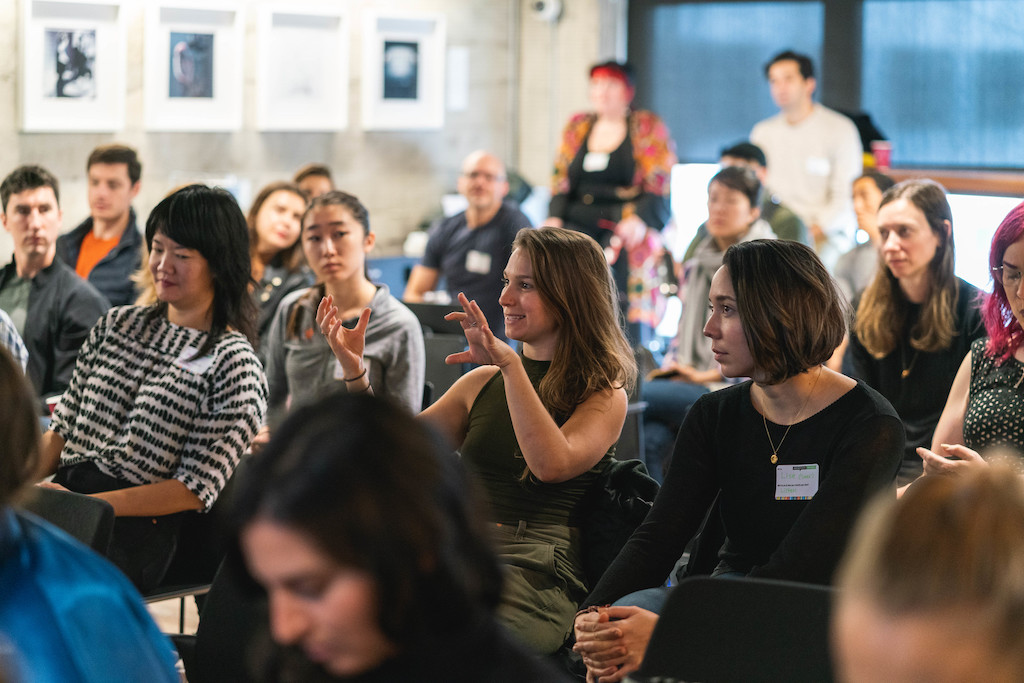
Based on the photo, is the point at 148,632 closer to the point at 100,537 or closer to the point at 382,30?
the point at 100,537

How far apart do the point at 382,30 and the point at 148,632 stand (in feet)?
21.6

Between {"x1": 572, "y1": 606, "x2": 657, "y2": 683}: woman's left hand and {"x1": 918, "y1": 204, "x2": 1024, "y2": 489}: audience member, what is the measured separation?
939 mm

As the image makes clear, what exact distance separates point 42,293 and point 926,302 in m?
3.02

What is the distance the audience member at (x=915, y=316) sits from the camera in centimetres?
330

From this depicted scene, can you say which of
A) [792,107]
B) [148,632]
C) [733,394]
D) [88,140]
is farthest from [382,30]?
[148,632]

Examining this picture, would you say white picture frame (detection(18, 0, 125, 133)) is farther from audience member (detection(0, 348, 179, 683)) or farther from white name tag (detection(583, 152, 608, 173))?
audience member (detection(0, 348, 179, 683))

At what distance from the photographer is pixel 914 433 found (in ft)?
10.9

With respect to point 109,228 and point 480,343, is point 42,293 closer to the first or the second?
point 109,228

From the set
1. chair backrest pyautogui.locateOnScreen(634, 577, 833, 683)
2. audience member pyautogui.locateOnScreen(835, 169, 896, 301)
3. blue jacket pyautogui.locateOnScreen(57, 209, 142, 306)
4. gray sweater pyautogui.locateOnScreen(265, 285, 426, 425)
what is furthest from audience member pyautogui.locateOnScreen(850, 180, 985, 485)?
blue jacket pyautogui.locateOnScreen(57, 209, 142, 306)

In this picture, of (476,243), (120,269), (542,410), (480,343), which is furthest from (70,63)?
(542,410)

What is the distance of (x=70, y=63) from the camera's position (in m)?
6.00

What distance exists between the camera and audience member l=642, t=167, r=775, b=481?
15.0 ft

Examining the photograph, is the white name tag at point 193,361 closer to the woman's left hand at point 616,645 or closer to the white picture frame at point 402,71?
the woman's left hand at point 616,645

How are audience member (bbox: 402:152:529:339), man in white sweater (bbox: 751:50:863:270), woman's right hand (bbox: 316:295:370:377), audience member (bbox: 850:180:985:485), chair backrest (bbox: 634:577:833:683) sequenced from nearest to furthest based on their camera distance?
1. chair backrest (bbox: 634:577:833:683)
2. woman's right hand (bbox: 316:295:370:377)
3. audience member (bbox: 850:180:985:485)
4. audience member (bbox: 402:152:529:339)
5. man in white sweater (bbox: 751:50:863:270)
